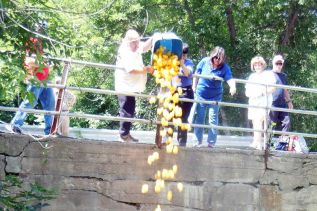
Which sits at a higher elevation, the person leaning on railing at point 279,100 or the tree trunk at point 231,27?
the tree trunk at point 231,27

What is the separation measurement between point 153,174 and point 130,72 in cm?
115

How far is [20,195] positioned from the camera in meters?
6.06

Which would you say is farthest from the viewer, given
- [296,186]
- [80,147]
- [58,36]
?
[296,186]

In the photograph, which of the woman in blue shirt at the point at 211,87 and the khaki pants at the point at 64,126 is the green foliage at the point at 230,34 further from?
the khaki pants at the point at 64,126

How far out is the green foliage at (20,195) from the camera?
5.84 m

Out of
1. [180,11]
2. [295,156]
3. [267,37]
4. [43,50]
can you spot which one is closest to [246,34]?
[267,37]

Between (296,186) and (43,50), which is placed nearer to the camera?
(43,50)

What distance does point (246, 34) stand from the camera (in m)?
17.8

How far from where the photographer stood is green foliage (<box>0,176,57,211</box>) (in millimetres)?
5844

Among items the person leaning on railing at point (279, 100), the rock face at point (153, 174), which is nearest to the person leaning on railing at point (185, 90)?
the rock face at point (153, 174)

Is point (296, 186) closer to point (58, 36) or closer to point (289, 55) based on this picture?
point (58, 36)

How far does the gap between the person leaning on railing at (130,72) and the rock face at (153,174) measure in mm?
447

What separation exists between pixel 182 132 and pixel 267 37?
10152mm

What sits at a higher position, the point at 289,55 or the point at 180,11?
the point at 180,11
